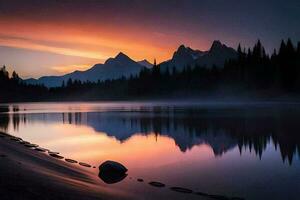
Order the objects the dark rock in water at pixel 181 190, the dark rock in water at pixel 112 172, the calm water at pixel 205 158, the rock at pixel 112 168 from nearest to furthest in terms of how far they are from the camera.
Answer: the dark rock in water at pixel 181 190 → the calm water at pixel 205 158 → the dark rock in water at pixel 112 172 → the rock at pixel 112 168

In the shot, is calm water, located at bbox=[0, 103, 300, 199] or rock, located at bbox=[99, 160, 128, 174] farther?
rock, located at bbox=[99, 160, 128, 174]

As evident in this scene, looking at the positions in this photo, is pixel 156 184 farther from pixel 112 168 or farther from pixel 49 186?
pixel 49 186

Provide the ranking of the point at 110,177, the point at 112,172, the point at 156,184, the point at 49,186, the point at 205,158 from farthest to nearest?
1. the point at 205,158
2. the point at 112,172
3. the point at 110,177
4. the point at 156,184
5. the point at 49,186

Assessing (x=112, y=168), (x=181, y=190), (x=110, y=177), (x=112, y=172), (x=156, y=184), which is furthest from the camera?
(x=112, y=168)

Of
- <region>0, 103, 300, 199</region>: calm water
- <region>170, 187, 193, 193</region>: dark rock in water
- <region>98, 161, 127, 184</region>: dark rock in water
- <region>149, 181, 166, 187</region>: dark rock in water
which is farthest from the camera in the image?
<region>98, 161, 127, 184</region>: dark rock in water

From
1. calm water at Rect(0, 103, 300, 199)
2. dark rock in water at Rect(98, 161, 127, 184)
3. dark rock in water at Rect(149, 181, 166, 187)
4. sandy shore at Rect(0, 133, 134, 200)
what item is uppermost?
sandy shore at Rect(0, 133, 134, 200)

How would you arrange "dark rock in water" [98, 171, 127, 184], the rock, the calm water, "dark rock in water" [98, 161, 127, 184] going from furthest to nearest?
the rock
"dark rock in water" [98, 161, 127, 184]
"dark rock in water" [98, 171, 127, 184]
the calm water

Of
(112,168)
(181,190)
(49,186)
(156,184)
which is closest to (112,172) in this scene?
(112,168)

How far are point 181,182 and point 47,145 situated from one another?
18.3 meters

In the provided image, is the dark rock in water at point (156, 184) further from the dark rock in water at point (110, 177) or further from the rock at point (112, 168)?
the rock at point (112, 168)

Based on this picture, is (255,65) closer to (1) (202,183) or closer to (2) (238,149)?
(2) (238,149)

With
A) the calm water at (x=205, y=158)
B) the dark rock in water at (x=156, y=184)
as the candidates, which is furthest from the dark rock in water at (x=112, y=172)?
the dark rock in water at (x=156, y=184)

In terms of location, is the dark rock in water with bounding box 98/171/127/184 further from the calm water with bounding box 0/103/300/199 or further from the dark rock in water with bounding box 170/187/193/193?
the dark rock in water with bounding box 170/187/193/193

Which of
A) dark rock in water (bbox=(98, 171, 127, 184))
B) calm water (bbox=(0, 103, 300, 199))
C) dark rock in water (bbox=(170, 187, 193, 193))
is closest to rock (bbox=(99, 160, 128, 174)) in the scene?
dark rock in water (bbox=(98, 171, 127, 184))
